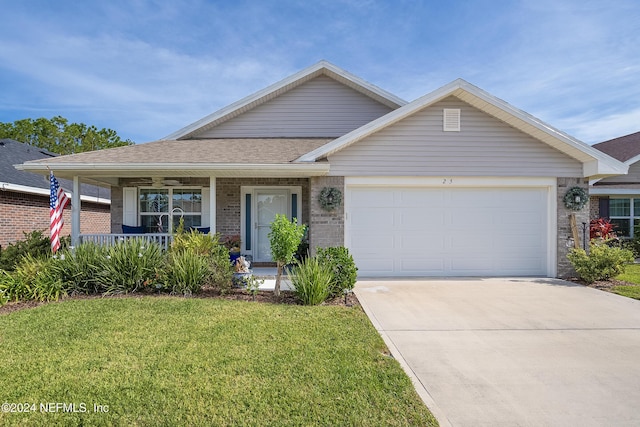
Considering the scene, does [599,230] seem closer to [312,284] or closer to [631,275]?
[631,275]

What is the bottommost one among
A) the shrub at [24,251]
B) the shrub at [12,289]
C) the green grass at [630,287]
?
the green grass at [630,287]

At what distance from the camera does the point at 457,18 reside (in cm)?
935

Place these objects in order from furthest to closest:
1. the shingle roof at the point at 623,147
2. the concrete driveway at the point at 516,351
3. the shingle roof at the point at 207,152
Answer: the shingle roof at the point at 623,147
the shingle roof at the point at 207,152
the concrete driveway at the point at 516,351

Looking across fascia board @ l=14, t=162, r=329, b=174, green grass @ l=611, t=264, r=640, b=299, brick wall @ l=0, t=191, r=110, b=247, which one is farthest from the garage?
brick wall @ l=0, t=191, r=110, b=247

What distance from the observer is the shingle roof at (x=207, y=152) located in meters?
8.02

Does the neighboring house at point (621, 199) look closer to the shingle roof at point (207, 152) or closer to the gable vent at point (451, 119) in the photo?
the gable vent at point (451, 119)

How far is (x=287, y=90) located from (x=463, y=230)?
277 inches

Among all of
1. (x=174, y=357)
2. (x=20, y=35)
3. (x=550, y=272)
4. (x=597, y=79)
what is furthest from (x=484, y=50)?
(x=20, y=35)

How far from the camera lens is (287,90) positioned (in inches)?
429

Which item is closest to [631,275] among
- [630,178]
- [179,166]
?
[630,178]

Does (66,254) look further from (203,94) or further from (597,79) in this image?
(597,79)

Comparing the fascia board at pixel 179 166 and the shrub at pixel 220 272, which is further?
the fascia board at pixel 179 166

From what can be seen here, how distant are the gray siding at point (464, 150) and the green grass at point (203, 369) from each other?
15.3 ft

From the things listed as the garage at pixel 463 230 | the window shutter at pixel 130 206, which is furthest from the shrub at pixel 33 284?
the garage at pixel 463 230
